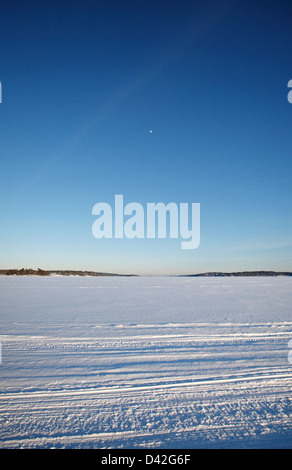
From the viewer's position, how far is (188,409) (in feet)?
8.01

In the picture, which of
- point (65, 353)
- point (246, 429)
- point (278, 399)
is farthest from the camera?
point (65, 353)

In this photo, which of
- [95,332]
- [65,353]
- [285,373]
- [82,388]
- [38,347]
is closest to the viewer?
[82,388]

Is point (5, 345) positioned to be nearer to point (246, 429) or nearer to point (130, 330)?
point (130, 330)

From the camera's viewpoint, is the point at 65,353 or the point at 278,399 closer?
the point at 278,399

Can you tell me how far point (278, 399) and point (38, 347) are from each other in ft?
13.3

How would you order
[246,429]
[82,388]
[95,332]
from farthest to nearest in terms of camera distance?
[95,332] < [82,388] < [246,429]

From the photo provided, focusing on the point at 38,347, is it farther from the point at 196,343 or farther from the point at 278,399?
the point at 278,399

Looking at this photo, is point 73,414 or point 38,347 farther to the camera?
point 38,347
